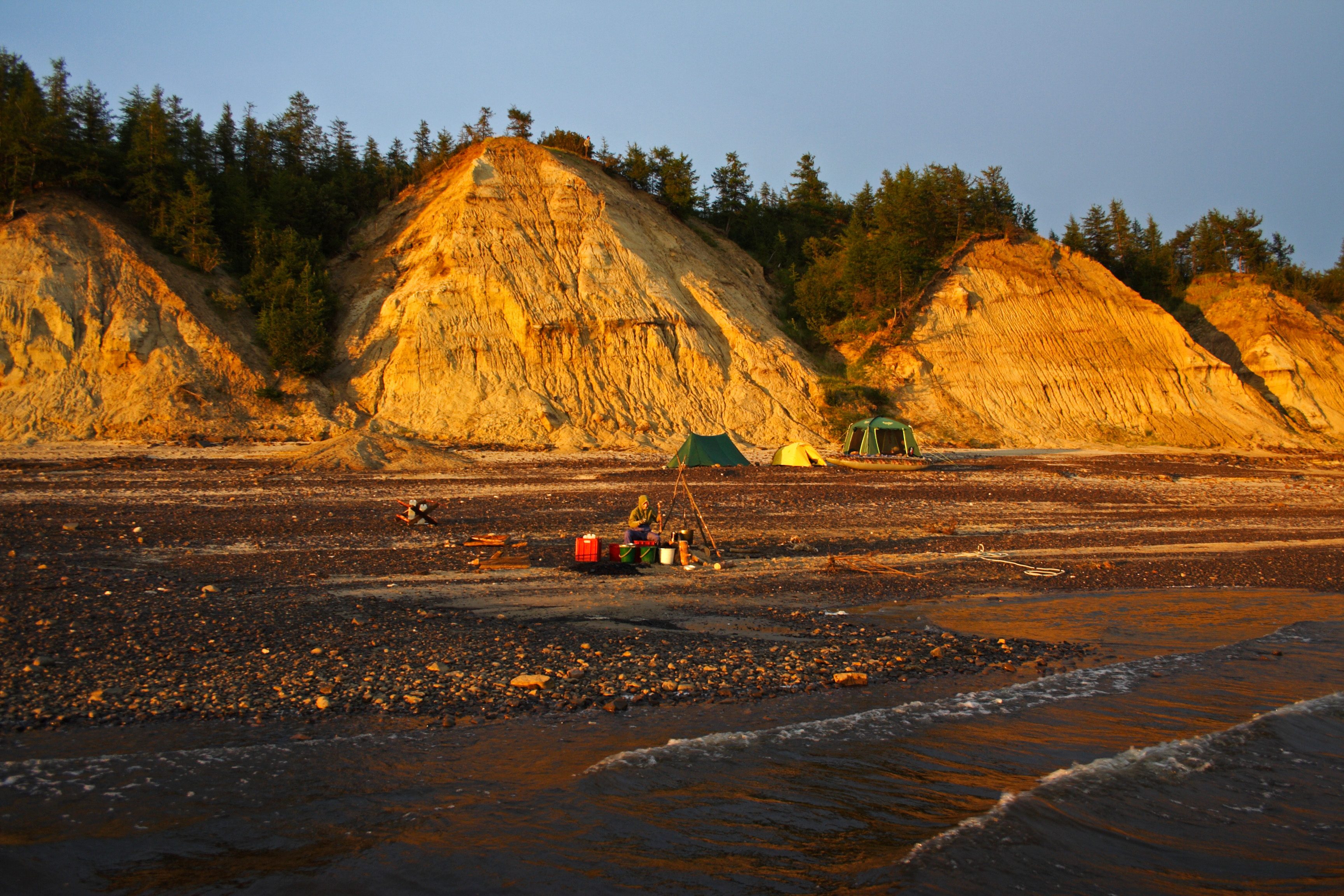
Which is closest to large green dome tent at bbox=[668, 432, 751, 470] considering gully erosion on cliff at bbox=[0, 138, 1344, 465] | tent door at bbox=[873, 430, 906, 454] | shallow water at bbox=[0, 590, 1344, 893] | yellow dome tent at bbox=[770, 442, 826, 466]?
yellow dome tent at bbox=[770, 442, 826, 466]

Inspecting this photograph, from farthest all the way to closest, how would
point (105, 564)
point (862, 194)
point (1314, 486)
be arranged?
point (862, 194)
point (1314, 486)
point (105, 564)

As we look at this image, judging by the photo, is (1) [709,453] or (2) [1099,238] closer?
(1) [709,453]

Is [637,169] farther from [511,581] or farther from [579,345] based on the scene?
[511,581]

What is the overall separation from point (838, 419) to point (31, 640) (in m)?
28.0

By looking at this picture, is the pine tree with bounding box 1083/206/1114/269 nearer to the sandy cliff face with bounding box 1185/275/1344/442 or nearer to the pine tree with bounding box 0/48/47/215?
the sandy cliff face with bounding box 1185/275/1344/442

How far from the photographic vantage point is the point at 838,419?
31688 millimetres

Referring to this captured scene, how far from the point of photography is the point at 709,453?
23.5 m

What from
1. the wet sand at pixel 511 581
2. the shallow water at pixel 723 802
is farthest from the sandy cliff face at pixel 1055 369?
the shallow water at pixel 723 802

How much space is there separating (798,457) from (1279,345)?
3363 centimetres

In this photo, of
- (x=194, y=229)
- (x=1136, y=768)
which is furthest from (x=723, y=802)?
(x=194, y=229)

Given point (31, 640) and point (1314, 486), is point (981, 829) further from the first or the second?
point (1314, 486)

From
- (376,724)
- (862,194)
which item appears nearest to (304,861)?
(376,724)

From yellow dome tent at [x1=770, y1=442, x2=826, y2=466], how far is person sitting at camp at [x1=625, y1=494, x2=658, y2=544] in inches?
513

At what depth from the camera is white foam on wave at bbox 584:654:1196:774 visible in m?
5.57
